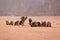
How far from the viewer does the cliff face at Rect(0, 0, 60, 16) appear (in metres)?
10.4

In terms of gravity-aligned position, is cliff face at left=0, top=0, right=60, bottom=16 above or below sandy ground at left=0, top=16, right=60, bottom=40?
above

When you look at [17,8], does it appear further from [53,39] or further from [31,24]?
[53,39]

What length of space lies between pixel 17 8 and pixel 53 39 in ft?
27.7

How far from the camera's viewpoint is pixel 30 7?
1074 cm

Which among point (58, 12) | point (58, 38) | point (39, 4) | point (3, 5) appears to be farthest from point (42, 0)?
point (58, 38)

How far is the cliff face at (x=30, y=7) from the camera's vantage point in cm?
1044

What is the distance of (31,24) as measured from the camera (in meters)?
4.25

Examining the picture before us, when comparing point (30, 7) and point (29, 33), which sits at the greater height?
point (30, 7)

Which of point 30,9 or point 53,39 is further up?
point 30,9

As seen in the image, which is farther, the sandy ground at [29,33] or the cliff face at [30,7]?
the cliff face at [30,7]

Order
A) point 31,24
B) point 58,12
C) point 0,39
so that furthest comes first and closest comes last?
point 58,12, point 31,24, point 0,39

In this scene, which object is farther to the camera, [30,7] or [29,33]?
[30,7]

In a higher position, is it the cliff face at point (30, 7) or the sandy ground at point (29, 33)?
the cliff face at point (30, 7)

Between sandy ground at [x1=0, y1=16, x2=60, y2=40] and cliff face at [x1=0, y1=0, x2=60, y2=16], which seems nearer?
sandy ground at [x1=0, y1=16, x2=60, y2=40]
